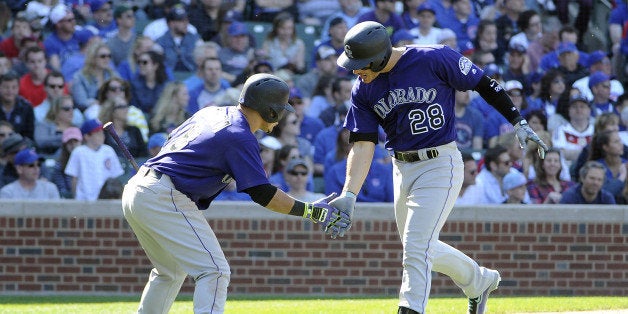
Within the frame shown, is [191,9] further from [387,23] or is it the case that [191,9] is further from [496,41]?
[496,41]

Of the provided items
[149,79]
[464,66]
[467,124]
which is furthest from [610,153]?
[464,66]

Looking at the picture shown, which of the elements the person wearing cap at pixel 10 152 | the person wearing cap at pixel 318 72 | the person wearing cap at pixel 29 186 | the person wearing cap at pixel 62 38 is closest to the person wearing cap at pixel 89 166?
the person wearing cap at pixel 29 186

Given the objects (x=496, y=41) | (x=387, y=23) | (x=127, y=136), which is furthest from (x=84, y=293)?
(x=496, y=41)

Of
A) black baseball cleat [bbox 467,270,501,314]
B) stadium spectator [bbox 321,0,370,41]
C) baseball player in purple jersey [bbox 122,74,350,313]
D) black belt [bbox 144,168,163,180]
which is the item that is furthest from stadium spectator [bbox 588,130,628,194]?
black belt [bbox 144,168,163,180]

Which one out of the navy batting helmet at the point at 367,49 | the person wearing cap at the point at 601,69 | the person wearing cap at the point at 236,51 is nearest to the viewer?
the navy batting helmet at the point at 367,49

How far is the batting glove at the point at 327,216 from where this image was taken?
6.45 meters

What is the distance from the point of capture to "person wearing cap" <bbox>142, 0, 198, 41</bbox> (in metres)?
13.5

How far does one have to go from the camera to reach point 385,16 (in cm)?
1395

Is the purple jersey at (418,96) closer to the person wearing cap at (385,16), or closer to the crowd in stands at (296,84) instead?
the crowd in stands at (296,84)

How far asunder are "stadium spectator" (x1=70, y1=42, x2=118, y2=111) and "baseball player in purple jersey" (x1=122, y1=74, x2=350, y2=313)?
622cm

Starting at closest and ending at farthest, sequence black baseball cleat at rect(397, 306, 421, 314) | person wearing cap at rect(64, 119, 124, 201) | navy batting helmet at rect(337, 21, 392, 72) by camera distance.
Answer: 1. black baseball cleat at rect(397, 306, 421, 314)
2. navy batting helmet at rect(337, 21, 392, 72)
3. person wearing cap at rect(64, 119, 124, 201)

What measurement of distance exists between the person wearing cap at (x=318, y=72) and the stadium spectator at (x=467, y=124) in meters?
1.49

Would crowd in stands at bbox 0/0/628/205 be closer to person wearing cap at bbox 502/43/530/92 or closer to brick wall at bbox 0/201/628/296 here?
person wearing cap at bbox 502/43/530/92

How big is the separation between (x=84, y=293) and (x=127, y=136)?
1699 millimetres
